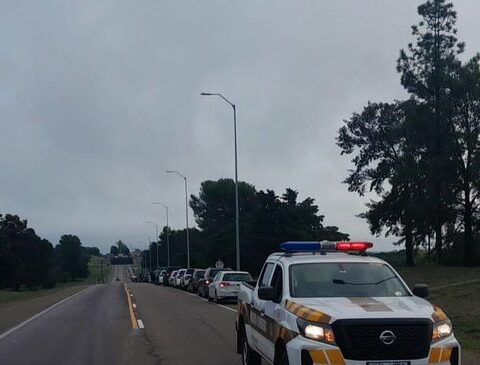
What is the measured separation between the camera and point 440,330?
7.98m

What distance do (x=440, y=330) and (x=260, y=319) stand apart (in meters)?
2.78

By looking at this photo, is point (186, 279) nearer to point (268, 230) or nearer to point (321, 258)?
point (268, 230)

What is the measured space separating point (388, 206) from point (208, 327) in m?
43.9

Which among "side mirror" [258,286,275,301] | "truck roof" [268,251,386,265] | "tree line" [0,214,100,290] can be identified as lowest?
"side mirror" [258,286,275,301]

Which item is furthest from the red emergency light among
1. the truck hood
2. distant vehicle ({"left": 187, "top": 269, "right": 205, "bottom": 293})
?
distant vehicle ({"left": 187, "top": 269, "right": 205, "bottom": 293})

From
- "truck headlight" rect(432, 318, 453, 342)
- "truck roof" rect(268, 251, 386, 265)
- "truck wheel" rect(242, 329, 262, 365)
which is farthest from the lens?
"truck wheel" rect(242, 329, 262, 365)

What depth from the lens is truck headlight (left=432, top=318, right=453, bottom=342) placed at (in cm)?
789

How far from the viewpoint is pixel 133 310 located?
88.8ft

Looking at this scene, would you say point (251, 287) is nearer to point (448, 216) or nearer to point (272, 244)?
point (448, 216)

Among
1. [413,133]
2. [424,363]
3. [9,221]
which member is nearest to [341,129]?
[413,133]

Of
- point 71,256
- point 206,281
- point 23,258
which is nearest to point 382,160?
point 206,281

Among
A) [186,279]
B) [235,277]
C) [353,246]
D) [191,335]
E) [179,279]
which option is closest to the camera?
[353,246]

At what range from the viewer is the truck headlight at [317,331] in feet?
25.2

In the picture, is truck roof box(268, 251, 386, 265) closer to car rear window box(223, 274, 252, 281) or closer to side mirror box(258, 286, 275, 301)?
side mirror box(258, 286, 275, 301)
